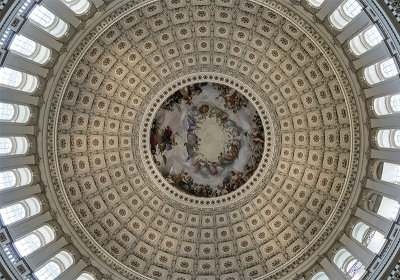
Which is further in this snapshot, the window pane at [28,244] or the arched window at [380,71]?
the window pane at [28,244]

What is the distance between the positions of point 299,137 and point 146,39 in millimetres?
12512

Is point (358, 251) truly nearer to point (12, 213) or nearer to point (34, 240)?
point (34, 240)

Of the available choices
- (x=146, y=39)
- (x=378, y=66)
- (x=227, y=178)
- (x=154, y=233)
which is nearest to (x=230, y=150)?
(x=227, y=178)

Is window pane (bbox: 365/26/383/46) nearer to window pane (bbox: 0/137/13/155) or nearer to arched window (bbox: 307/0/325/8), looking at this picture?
arched window (bbox: 307/0/325/8)

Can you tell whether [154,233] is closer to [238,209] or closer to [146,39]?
[238,209]

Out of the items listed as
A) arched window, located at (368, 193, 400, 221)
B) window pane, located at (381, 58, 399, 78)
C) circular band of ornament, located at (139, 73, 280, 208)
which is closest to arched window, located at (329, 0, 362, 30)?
window pane, located at (381, 58, 399, 78)

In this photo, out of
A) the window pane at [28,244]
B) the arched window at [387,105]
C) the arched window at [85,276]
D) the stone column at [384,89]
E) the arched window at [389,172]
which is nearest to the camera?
the stone column at [384,89]

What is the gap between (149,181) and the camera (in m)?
34.7

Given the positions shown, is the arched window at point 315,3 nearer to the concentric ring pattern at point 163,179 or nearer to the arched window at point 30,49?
the concentric ring pattern at point 163,179

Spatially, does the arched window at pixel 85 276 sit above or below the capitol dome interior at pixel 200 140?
below

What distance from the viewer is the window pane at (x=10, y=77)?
23812 mm

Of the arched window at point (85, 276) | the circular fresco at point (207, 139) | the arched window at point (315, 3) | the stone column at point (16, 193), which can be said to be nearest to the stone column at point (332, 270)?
the circular fresco at point (207, 139)

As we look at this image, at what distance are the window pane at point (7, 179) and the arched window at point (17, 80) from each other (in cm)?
457

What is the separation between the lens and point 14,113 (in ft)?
83.1
